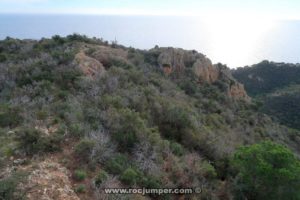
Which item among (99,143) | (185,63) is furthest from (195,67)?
(99,143)

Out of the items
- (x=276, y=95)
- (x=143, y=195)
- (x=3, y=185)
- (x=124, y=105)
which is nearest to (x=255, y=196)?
(x=143, y=195)

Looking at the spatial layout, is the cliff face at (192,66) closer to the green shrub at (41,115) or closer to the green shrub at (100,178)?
the green shrub at (41,115)

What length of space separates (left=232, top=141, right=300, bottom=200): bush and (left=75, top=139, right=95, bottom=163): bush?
369 centimetres

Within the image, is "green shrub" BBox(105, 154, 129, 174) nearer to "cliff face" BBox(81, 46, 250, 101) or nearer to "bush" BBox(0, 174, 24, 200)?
"bush" BBox(0, 174, 24, 200)

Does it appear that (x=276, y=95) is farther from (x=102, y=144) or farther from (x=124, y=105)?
(x=102, y=144)

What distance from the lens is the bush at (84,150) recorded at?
24.1 feet

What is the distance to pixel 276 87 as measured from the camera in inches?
1713

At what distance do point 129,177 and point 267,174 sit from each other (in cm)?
328

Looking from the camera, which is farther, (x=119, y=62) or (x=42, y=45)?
(x=42, y=45)

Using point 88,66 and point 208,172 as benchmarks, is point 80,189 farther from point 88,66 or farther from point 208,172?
point 88,66

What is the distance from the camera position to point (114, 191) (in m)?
6.40

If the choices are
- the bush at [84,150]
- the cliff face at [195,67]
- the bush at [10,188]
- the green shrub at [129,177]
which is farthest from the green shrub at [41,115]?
the cliff face at [195,67]

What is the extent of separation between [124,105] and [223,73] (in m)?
17.4

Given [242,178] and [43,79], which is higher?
[43,79]
